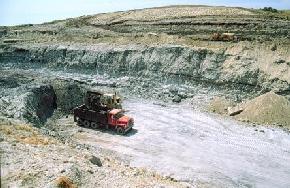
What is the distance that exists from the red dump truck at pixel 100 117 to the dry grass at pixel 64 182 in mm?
13715

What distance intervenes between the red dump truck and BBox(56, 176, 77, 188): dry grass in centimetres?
1372

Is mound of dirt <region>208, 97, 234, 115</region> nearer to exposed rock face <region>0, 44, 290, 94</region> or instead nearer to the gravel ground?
exposed rock face <region>0, 44, 290, 94</region>

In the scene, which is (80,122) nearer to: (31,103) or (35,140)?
(31,103)

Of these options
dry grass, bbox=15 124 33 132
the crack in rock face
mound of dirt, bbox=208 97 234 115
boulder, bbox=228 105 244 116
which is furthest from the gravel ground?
mound of dirt, bbox=208 97 234 115

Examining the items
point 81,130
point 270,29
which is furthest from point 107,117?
point 270,29

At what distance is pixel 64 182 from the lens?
574 inches

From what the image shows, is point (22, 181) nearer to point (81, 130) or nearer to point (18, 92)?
point (81, 130)

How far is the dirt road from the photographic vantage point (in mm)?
22953

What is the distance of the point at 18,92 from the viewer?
32.5 m

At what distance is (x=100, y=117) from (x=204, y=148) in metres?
7.57

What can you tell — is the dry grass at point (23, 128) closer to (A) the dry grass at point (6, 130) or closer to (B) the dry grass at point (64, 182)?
(A) the dry grass at point (6, 130)

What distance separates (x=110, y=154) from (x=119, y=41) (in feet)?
93.2

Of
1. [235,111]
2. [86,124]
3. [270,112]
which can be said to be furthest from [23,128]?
[270,112]

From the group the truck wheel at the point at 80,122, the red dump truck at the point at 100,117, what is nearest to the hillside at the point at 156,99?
the red dump truck at the point at 100,117
